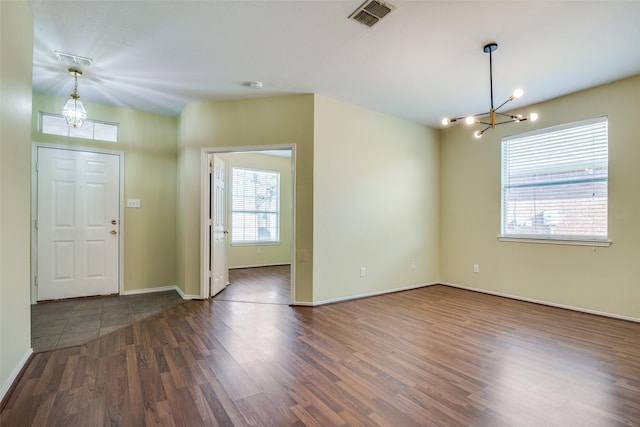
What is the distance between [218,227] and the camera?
4.47 m

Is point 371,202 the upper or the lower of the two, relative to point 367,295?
upper

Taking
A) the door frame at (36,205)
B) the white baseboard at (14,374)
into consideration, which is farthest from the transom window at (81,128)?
the white baseboard at (14,374)

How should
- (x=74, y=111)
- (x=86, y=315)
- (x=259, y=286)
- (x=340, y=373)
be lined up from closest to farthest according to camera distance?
(x=340, y=373)
(x=74, y=111)
(x=86, y=315)
(x=259, y=286)

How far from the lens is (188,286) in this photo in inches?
167

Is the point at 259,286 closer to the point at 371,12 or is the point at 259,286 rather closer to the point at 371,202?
the point at 371,202

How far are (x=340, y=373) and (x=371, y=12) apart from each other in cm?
280

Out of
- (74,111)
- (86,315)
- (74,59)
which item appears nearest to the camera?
(74,59)

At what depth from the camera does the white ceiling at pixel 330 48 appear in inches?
91.7

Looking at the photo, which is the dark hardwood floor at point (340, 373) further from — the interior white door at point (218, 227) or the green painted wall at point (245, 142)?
the interior white door at point (218, 227)

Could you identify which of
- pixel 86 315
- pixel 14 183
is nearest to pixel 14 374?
pixel 14 183

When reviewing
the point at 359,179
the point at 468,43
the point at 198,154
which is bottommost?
the point at 359,179

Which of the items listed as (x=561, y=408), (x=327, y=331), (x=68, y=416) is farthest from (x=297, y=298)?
(x=561, y=408)

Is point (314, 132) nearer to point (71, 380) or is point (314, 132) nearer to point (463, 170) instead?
point (463, 170)

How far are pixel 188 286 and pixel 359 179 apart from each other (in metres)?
2.91
